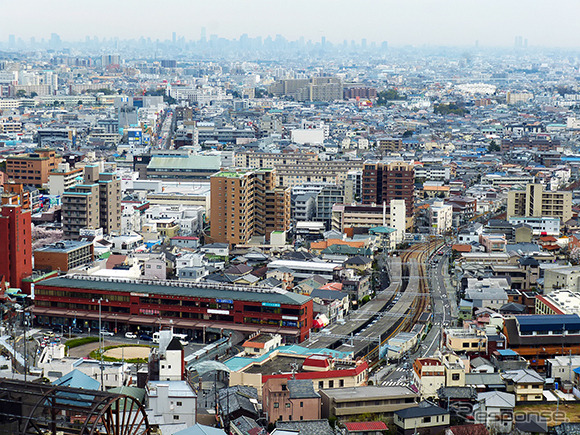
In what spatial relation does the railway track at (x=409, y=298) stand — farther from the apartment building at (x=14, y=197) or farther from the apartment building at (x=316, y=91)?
the apartment building at (x=316, y=91)

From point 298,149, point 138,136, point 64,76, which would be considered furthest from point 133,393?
point 64,76

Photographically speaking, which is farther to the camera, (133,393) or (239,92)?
(239,92)

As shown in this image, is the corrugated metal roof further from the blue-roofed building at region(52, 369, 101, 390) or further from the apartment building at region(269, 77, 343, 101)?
the apartment building at region(269, 77, 343, 101)

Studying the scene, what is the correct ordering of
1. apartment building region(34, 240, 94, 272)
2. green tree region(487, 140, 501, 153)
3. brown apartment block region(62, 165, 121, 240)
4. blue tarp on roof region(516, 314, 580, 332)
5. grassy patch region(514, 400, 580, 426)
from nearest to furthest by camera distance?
grassy patch region(514, 400, 580, 426)
blue tarp on roof region(516, 314, 580, 332)
apartment building region(34, 240, 94, 272)
brown apartment block region(62, 165, 121, 240)
green tree region(487, 140, 501, 153)

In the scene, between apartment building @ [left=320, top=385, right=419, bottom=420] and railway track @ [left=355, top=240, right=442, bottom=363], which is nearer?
apartment building @ [left=320, top=385, right=419, bottom=420]

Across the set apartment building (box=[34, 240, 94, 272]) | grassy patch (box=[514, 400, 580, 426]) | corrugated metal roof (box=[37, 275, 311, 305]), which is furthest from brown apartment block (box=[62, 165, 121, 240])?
grassy patch (box=[514, 400, 580, 426])

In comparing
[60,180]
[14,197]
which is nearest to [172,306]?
[14,197]

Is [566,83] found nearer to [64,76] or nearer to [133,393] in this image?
[64,76]
